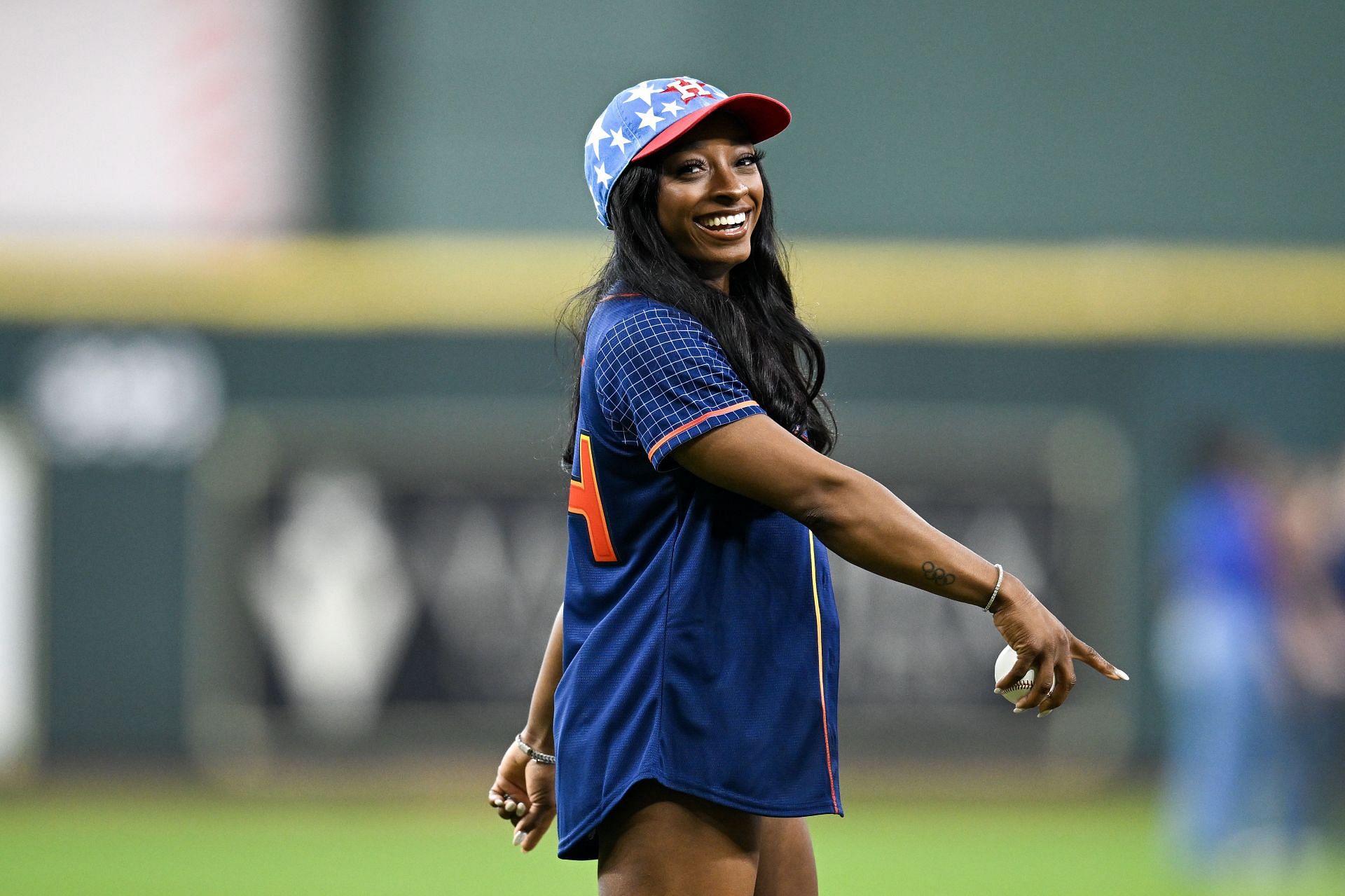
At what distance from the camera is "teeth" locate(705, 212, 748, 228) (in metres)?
3.06

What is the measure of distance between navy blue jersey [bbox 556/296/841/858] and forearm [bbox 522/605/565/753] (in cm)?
25

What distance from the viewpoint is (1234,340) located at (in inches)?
442

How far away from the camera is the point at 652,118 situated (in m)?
3.03

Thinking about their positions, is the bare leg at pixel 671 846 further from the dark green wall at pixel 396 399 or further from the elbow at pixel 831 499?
the dark green wall at pixel 396 399

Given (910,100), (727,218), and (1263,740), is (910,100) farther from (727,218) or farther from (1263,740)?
(727,218)

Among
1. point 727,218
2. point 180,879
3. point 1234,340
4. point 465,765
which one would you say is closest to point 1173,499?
point 1234,340

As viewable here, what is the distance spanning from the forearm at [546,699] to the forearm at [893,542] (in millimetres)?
661

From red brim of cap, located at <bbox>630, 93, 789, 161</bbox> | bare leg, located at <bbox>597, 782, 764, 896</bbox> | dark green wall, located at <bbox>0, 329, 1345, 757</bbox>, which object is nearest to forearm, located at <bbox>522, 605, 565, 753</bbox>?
bare leg, located at <bbox>597, 782, 764, 896</bbox>

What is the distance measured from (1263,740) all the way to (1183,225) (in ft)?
16.4

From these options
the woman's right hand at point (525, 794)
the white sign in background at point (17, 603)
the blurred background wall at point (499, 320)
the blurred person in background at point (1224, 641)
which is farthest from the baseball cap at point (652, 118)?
the white sign in background at point (17, 603)

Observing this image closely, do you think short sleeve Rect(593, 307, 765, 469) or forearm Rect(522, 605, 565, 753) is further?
forearm Rect(522, 605, 565, 753)

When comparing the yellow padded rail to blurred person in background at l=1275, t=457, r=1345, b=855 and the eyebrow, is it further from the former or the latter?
the eyebrow

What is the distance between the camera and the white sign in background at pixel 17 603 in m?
10.8

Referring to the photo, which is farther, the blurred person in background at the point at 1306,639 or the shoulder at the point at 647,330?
the blurred person in background at the point at 1306,639
